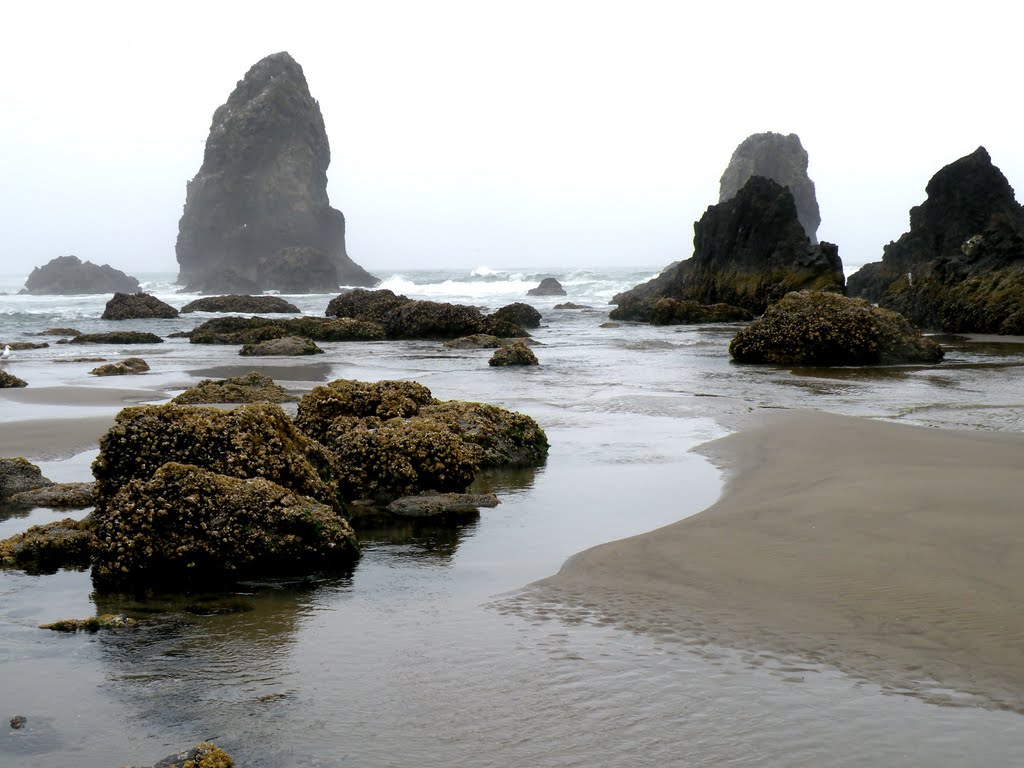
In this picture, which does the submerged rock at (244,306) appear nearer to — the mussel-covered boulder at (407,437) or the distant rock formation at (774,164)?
the mussel-covered boulder at (407,437)

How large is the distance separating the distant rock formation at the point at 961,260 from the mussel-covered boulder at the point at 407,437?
19.8m

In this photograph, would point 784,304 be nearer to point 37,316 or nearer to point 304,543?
point 304,543

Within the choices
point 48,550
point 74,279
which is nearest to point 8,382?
point 48,550

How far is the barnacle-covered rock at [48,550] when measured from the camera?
5043mm

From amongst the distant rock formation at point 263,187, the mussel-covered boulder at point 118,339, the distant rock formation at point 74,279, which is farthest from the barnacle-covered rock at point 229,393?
the distant rock formation at point 263,187

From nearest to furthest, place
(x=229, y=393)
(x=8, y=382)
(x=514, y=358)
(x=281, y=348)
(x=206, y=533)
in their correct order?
(x=206, y=533) < (x=229, y=393) < (x=8, y=382) < (x=514, y=358) < (x=281, y=348)

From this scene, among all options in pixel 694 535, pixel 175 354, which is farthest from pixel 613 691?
pixel 175 354

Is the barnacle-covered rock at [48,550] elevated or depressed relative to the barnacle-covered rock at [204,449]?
depressed

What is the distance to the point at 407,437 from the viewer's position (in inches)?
269

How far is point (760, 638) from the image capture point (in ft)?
12.4

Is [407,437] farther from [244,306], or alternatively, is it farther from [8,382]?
[244,306]

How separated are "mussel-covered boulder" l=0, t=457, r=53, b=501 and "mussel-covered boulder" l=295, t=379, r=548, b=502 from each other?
2.03m

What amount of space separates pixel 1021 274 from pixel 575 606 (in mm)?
24680

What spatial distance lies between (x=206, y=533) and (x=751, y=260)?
115 feet
